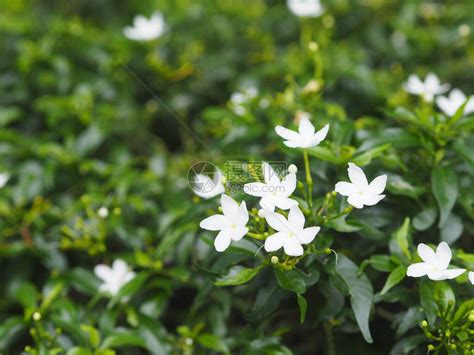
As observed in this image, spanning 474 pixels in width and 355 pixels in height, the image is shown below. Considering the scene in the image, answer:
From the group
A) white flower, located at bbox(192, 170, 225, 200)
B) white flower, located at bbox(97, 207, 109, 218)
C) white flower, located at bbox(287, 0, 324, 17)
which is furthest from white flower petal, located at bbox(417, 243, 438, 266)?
white flower, located at bbox(287, 0, 324, 17)

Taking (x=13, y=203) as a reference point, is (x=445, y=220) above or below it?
above

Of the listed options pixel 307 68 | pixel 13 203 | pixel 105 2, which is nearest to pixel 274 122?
pixel 307 68

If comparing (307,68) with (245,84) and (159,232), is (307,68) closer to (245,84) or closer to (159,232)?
(245,84)

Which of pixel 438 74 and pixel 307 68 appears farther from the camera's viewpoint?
pixel 438 74

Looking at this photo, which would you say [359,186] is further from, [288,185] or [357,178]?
[288,185]

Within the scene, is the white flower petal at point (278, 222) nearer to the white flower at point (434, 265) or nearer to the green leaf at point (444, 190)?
the white flower at point (434, 265)
